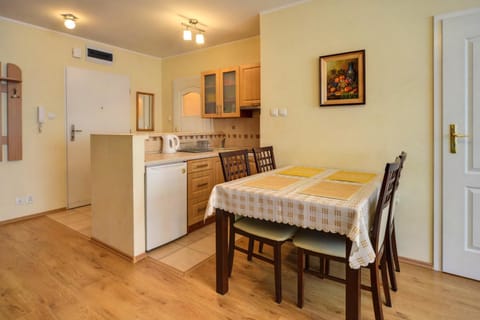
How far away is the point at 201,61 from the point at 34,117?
253cm

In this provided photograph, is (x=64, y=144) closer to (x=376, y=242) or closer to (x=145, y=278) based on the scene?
(x=145, y=278)

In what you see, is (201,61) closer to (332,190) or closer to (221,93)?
(221,93)

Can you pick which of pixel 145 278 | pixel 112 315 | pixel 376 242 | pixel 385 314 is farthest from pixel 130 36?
pixel 385 314

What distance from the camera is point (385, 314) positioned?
1.70m

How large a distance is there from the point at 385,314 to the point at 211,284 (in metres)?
1.18

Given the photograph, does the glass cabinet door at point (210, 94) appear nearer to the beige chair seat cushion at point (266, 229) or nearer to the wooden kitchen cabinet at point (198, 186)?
the wooden kitchen cabinet at point (198, 186)

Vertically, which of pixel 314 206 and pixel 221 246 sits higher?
pixel 314 206

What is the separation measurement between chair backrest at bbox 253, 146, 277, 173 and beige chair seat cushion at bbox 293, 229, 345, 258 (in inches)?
35.4

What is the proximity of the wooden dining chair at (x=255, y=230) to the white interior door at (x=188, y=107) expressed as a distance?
7.46 ft

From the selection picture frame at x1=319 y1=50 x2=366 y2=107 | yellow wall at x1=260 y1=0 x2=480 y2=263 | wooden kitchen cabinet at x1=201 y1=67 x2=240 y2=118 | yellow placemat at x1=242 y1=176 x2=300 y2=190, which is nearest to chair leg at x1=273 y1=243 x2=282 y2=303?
yellow placemat at x1=242 y1=176 x2=300 y2=190

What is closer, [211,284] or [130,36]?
[211,284]

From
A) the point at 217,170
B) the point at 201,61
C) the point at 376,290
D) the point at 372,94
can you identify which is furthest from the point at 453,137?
the point at 201,61

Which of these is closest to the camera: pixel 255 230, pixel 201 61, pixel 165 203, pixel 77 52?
pixel 255 230

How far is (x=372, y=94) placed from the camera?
2439mm
